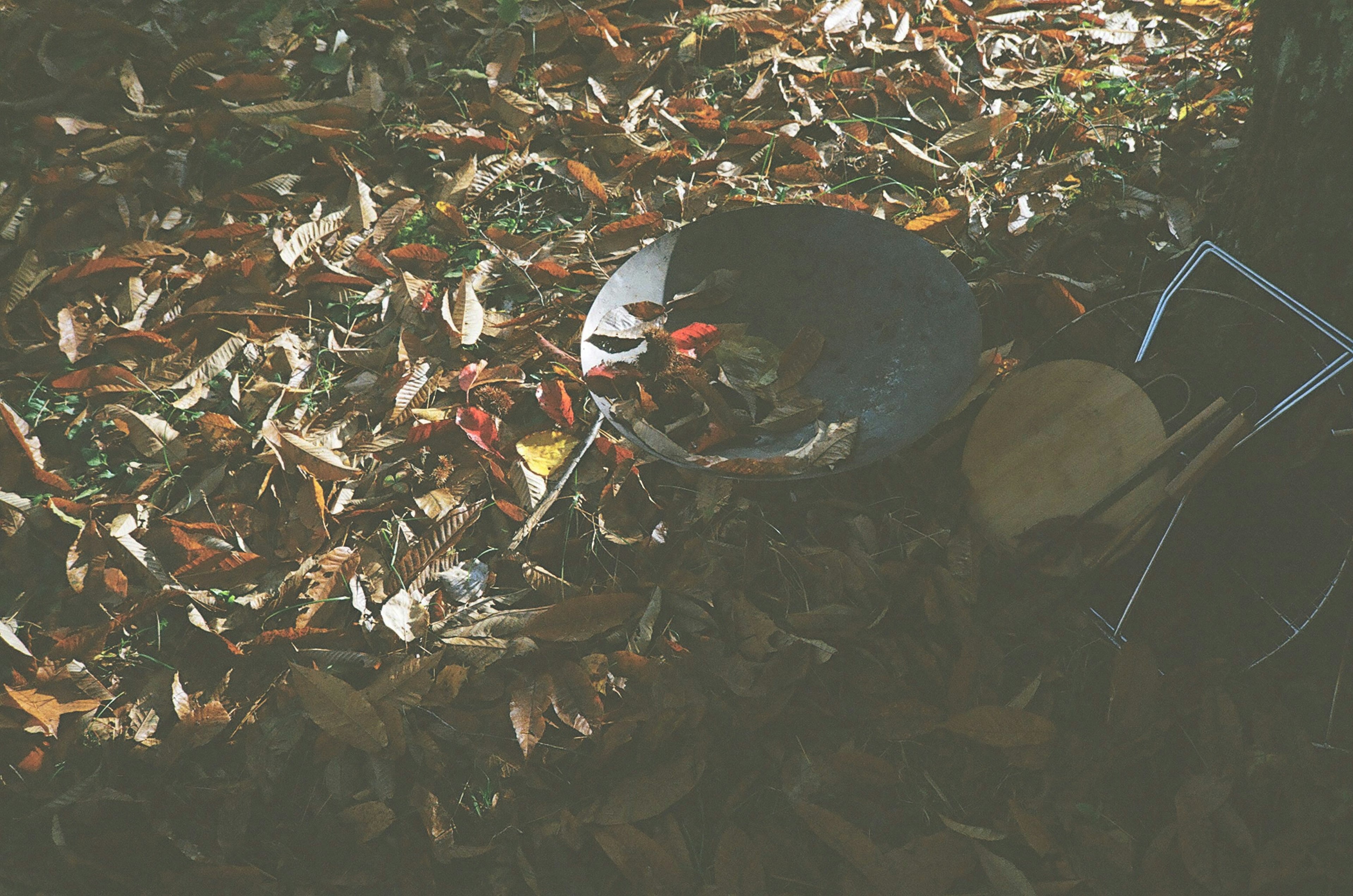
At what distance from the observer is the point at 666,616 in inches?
63.7

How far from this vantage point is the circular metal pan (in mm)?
1600

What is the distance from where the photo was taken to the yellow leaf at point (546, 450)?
70.1 inches

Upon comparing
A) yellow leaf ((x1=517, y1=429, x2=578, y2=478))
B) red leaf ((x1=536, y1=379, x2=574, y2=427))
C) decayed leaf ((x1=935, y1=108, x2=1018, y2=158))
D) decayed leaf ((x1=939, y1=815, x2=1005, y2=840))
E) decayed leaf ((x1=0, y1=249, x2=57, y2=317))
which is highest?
decayed leaf ((x1=935, y1=108, x2=1018, y2=158))

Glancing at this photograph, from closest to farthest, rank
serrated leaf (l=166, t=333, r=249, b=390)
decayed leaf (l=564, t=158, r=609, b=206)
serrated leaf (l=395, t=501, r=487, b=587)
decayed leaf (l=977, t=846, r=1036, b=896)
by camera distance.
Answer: decayed leaf (l=977, t=846, r=1036, b=896) → serrated leaf (l=395, t=501, r=487, b=587) → serrated leaf (l=166, t=333, r=249, b=390) → decayed leaf (l=564, t=158, r=609, b=206)

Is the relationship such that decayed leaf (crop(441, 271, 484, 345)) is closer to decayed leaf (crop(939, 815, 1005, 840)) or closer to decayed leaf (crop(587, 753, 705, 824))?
decayed leaf (crop(587, 753, 705, 824))

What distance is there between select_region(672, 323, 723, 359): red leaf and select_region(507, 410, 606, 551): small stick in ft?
0.72

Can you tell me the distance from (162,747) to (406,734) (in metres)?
0.45

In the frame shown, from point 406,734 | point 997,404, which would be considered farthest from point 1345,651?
point 406,734

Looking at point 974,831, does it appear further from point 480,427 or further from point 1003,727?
point 480,427

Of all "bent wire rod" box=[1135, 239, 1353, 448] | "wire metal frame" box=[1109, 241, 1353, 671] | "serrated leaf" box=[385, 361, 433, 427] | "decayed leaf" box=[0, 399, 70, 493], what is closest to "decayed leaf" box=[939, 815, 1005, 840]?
"wire metal frame" box=[1109, 241, 1353, 671]

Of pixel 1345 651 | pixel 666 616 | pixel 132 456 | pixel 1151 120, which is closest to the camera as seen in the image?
pixel 1345 651

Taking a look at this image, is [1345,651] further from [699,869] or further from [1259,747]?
[699,869]

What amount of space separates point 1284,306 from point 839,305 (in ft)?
2.65

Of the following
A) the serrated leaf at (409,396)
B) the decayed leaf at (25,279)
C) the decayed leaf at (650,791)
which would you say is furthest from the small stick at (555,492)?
the decayed leaf at (25,279)
